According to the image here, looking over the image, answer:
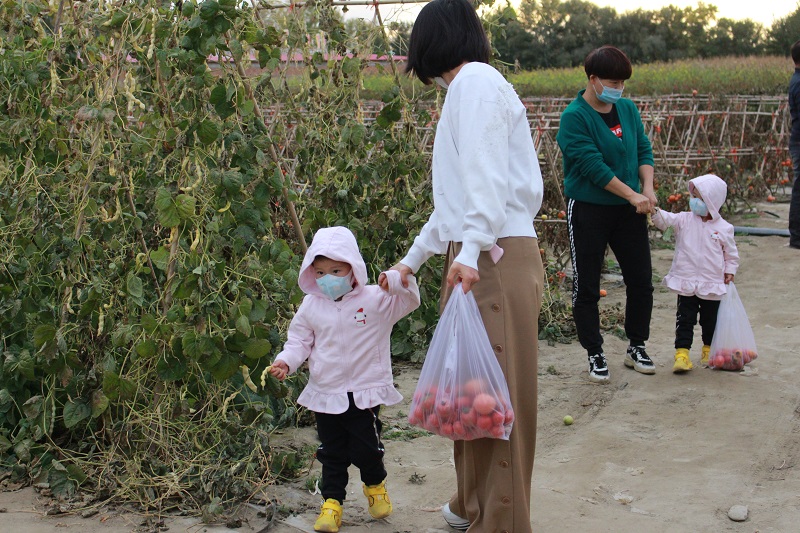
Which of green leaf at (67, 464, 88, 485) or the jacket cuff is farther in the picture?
green leaf at (67, 464, 88, 485)

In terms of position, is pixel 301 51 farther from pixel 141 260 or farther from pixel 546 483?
pixel 546 483

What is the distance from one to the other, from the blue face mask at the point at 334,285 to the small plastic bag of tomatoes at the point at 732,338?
2.74 metres

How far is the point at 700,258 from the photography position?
205 inches

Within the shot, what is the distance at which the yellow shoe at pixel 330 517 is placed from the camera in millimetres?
3264

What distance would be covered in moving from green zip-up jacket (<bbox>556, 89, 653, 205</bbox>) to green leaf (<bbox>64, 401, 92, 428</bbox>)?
2.64m

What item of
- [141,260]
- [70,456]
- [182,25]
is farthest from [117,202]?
[70,456]

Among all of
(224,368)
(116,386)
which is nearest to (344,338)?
(224,368)

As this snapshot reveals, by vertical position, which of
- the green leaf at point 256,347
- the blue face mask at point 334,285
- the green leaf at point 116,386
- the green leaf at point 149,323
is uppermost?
the blue face mask at point 334,285

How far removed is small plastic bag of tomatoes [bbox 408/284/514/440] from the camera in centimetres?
281

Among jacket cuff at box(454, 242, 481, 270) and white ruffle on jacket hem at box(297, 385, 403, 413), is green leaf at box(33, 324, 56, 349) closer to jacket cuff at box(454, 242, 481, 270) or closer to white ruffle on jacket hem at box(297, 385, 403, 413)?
white ruffle on jacket hem at box(297, 385, 403, 413)

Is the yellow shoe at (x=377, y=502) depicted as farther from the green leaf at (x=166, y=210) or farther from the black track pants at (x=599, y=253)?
the black track pants at (x=599, y=253)

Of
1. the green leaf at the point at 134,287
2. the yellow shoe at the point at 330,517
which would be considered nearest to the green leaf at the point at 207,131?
the green leaf at the point at 134,287

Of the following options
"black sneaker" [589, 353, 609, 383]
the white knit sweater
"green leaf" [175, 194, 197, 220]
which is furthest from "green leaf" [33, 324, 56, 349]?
"black sneaker" [589, 353, 609, 383]

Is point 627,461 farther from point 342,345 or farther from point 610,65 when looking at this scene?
point 610,65
